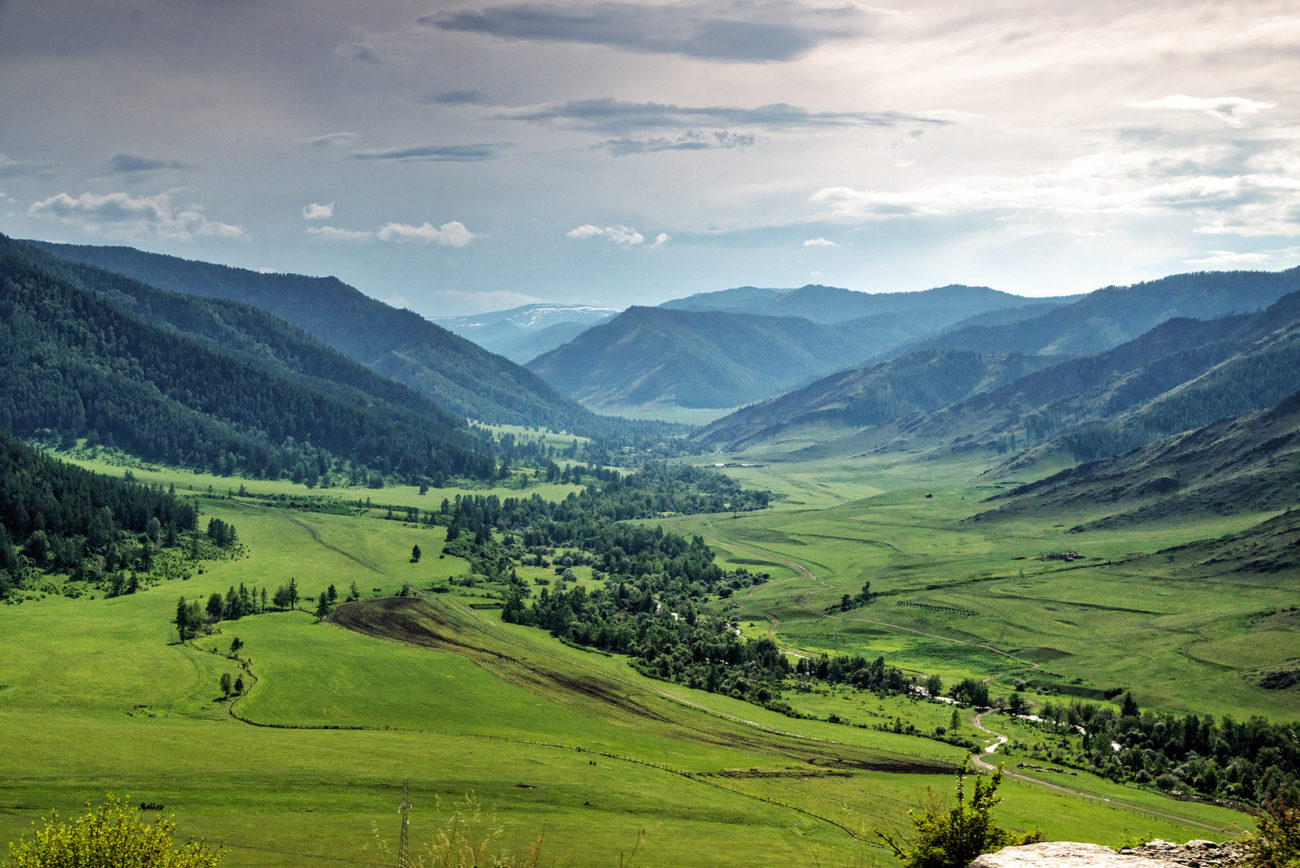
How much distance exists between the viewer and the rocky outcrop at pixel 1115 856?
35.2 m

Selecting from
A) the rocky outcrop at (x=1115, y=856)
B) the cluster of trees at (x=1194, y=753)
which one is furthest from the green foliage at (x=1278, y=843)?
the cluster of trees at (x=1194, y=753)

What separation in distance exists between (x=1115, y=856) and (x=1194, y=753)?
101929 millimetres

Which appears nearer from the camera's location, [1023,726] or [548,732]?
[548,732]

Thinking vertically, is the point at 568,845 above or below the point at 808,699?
above

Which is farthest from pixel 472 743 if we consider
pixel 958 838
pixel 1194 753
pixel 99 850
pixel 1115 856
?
pixel 1194 753

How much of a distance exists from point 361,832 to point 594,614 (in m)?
119

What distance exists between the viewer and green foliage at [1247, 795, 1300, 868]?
124ft

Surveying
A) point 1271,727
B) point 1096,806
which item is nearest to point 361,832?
point 1096,806

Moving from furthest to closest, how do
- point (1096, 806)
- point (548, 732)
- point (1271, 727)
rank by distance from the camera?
point (1271, 727), point (548, 732), point (1096, 806)

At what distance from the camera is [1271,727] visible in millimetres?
123938

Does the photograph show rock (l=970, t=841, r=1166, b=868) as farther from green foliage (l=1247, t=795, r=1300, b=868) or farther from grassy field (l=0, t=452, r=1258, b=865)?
grassy field (l=0, t=452, r=1258, b=865)

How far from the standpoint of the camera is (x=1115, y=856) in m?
36.4

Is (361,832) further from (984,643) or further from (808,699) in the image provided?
(984,643)

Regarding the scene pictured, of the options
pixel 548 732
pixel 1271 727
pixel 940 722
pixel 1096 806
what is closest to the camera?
pixel 1096 806
